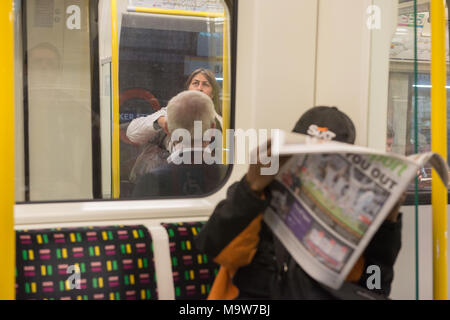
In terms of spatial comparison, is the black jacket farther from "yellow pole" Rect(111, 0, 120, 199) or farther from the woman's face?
"yellow pole" Rect(111, 0, 120, 199)

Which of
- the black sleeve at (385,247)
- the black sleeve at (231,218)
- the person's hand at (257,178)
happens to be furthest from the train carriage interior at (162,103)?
the person's hand at (257,178)

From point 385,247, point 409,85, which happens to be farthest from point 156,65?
point 385,247

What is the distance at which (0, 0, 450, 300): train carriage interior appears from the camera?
190 centimetres

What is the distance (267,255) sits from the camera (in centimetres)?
167

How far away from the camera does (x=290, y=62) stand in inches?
92.0

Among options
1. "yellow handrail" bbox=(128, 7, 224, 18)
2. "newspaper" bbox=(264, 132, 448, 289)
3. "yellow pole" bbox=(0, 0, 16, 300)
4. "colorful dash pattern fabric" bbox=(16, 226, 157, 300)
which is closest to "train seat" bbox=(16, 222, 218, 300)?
"colorful dash pattern fabric" bbox=(16, 226, 157, 300)

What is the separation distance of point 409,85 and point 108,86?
5.21 ft

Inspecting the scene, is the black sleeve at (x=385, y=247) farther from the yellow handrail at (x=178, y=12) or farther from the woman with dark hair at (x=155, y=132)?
the yellow handrail at (x=178, y=12)

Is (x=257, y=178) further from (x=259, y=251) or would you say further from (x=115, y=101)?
(x=115, y=101)

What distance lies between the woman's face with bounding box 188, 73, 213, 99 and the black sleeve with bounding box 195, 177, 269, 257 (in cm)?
123

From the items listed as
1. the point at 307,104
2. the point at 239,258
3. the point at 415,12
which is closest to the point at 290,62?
the point at 307,104
